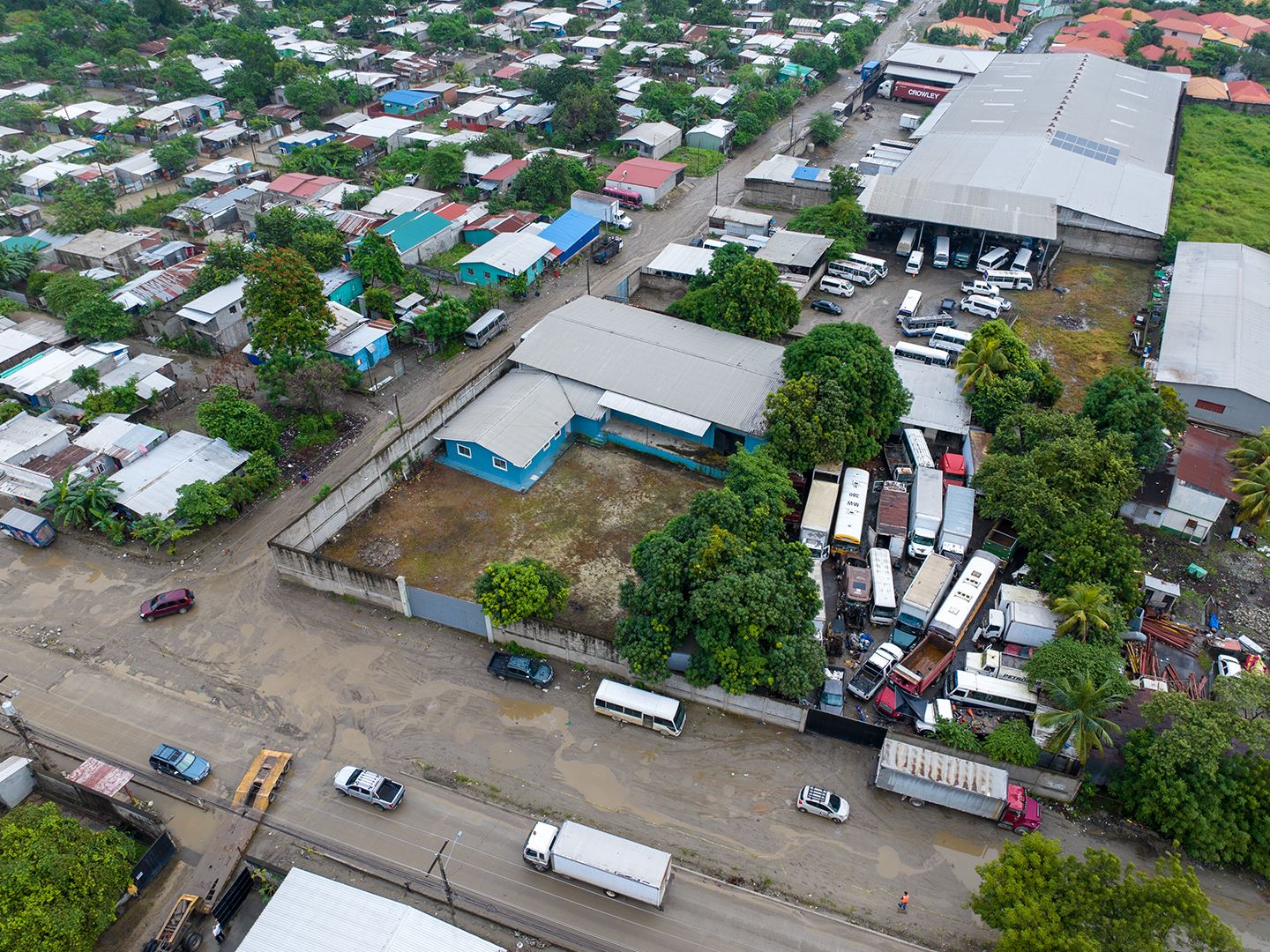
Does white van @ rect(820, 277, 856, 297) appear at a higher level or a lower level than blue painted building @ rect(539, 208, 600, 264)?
lower

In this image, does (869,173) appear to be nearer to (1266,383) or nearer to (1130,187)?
(1130,187)

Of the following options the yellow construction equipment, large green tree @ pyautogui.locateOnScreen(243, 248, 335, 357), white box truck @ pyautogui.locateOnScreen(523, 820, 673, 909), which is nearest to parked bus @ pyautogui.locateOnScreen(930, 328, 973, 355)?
white box truck @ pyautogui.locateOnScreen(523, 820, 673, 909)

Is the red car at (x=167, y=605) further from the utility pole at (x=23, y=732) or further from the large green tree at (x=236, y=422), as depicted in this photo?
the large green tree at (x=236, y=422)

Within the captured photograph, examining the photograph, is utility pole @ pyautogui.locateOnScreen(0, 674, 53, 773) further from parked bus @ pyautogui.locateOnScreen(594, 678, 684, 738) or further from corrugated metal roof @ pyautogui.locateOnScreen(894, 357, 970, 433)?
corrugated metal roof @ pyautogui.locateOnScreen(894, 357, 970, 433)

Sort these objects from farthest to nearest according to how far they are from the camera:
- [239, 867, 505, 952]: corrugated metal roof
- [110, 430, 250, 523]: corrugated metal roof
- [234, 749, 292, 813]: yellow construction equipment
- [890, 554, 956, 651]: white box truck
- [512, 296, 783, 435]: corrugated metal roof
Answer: [512, 296, 783, 435]: corrugated metal roof < [110, 430, 250, 523]: corrugated metal roof < [890, 554, 956, 651]: white box truck < [234, 749, 292, 813]: yellow construction equipment < [239, 867, 505, 952]: corrugated metal roof

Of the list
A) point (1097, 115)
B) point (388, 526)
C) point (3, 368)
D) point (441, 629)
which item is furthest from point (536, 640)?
point (1097, 115)

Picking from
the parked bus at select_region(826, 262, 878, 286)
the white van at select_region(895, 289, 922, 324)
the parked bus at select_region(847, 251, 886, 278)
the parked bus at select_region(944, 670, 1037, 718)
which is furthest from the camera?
the parked bus at select_region(847, 251, 886, 278)

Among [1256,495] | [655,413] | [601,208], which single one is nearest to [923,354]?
[655,413]
